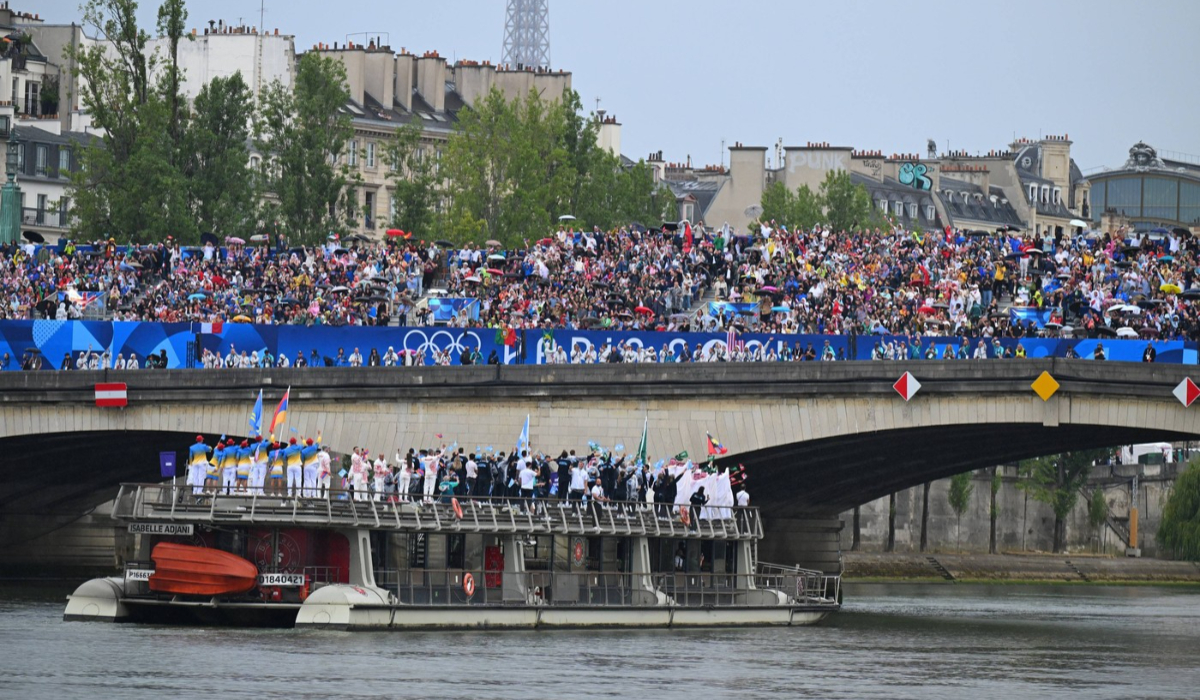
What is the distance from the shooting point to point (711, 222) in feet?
449

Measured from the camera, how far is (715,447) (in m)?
65.5

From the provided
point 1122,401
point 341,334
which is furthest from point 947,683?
point 341,334

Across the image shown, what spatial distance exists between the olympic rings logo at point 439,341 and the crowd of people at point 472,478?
809 centimetres

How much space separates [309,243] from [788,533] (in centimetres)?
3029

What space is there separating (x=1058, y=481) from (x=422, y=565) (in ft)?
241

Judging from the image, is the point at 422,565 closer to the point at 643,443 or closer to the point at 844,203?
the point at 643,443

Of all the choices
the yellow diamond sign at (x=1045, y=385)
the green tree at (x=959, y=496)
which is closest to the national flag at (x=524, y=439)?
the yellow diamond sign at (x=1045, y=385)

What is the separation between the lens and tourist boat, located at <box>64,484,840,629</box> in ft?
173

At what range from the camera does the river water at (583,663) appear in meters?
44.0

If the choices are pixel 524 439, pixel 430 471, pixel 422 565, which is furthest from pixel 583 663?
pixel 524 439

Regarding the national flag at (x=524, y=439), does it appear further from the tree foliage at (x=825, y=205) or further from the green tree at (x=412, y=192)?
the tree foliage at (x=825, y=205)

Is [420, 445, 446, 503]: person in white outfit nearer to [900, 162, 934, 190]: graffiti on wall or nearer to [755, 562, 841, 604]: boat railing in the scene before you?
[755, 562, 841, 604]: boat railing

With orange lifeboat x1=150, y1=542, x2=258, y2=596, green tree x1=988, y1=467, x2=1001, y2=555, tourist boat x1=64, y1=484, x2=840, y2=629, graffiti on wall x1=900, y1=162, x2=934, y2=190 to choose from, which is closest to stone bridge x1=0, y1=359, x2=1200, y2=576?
tourist boat x1=64, y1=484, x2=840, y2=629

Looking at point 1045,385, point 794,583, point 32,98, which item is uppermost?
point 32,98
